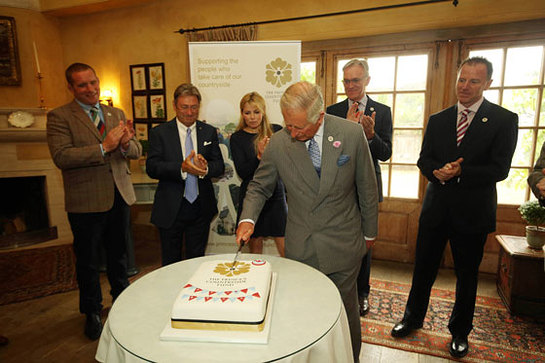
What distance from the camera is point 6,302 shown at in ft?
8.67

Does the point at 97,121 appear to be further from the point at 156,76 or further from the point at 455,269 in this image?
the point at 455,269

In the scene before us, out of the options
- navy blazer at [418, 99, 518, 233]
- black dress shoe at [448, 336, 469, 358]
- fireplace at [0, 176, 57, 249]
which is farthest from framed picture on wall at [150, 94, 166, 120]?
black dress shoe at [448, 336, 469, 358]

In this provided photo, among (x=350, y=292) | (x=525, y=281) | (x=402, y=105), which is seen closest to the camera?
(x=350, y=292)

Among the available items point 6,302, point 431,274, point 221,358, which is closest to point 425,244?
point 431,274

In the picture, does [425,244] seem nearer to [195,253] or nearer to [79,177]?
[195,253]

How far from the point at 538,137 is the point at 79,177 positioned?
363 cm

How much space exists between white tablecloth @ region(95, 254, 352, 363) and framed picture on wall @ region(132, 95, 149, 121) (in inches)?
136

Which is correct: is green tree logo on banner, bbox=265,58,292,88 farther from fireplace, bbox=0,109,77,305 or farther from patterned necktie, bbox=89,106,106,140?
fireplace, bbox=0,109,77,305

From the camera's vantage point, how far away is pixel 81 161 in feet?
6.52

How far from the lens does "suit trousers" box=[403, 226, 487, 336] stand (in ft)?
6.19

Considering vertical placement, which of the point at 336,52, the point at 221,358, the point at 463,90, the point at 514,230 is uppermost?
the point at 336,52

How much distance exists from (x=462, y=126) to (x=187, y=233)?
1794mm

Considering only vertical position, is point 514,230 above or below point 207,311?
below

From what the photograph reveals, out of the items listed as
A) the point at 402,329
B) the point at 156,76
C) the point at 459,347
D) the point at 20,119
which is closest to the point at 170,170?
the point at 402,329
